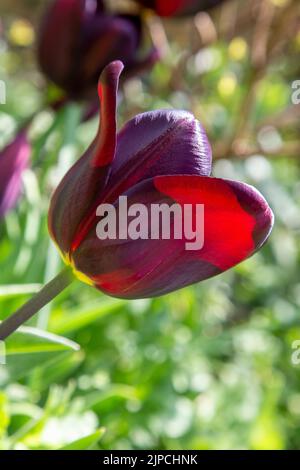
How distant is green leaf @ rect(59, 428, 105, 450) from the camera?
0.58 metres

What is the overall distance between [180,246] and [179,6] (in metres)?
0.54

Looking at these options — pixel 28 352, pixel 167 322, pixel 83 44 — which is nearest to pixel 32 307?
pixel 28 352

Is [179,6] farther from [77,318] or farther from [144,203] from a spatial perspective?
[144,203]

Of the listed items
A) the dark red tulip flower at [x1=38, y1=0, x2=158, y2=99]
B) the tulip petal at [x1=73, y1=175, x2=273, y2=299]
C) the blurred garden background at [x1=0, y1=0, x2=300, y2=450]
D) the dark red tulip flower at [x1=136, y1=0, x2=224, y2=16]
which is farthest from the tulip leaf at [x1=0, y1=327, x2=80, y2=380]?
the dark red tulip flower at [x1=136, y1=0, x2=224, y2=16]

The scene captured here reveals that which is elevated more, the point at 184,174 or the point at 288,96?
the point at 184,174

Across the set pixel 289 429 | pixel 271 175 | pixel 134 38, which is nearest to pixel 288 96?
pixel 271 175

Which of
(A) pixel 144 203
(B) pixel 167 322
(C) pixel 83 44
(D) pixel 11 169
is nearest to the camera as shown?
(A) pixel 144 203

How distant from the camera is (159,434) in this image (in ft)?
3.26

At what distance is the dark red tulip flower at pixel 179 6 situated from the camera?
89cm

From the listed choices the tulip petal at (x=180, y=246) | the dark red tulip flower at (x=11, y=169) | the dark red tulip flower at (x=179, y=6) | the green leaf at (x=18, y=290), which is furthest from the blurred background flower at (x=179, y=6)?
the tulip petal at (x=180, y=246)

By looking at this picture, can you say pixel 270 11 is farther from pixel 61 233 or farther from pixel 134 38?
pixel 61 233

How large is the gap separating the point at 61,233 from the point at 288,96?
1.37 metres

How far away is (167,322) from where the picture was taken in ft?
3.51

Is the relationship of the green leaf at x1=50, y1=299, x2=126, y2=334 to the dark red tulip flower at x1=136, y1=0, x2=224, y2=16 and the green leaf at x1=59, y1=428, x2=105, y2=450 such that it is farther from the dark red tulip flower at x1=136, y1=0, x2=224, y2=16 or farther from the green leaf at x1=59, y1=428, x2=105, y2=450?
the dark red tulip flower at x1=136, y1=0, x2=224, y2=16
